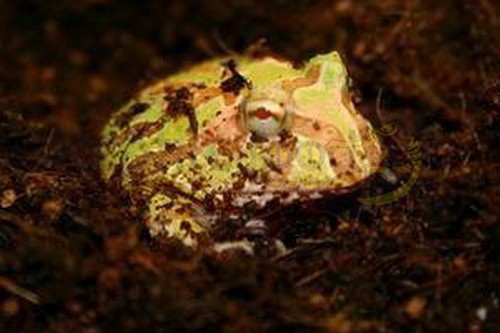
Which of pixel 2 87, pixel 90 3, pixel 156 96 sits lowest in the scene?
pixel 156 96

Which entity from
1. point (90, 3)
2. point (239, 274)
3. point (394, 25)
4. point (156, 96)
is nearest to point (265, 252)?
point (239, 274)

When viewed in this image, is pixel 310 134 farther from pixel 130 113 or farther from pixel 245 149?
pixel 130 113

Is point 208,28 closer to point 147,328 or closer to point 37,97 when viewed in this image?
point 37,97

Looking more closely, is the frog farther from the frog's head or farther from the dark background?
the dark background

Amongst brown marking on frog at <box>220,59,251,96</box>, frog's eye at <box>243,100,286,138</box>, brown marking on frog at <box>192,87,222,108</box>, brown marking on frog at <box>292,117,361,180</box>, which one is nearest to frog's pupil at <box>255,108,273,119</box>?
frog's eye at <box>243,100,286,138</box>

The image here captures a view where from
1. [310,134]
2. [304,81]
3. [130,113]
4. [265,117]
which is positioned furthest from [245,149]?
[130,113]

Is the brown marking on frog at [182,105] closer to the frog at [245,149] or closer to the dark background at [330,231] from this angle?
the frog at [245,149]
